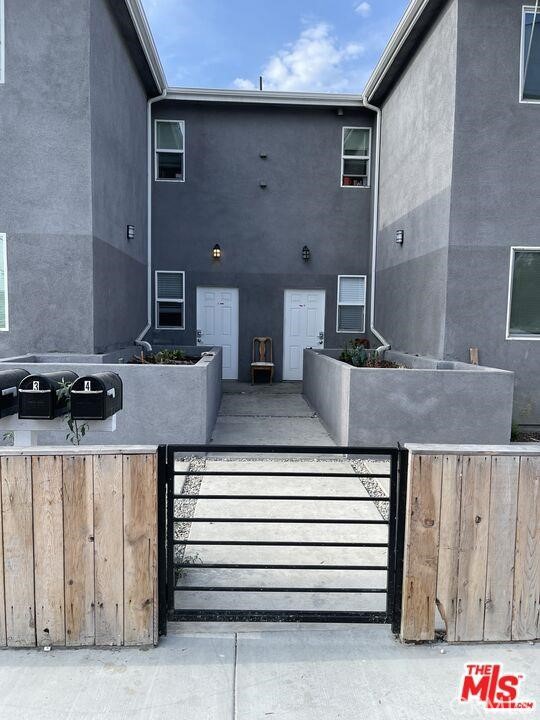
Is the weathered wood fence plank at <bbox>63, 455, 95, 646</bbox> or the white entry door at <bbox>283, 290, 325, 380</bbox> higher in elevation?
the white entry door at <bbox>283, 290, 325, 380</bbox>

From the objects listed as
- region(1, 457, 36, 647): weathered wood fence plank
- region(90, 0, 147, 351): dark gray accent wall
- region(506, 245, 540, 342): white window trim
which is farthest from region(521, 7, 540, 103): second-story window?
region(1, 457, 36, 647): weathered wood fence plank

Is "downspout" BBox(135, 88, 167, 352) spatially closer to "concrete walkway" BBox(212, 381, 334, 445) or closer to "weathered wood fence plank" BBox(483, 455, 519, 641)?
"concrete walkway" BBox(212, 381, 334, 445)

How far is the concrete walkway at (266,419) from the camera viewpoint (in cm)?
605

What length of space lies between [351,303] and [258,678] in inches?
350

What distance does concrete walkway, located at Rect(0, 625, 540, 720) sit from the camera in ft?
6.43

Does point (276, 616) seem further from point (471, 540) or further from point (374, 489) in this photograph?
point (374, 489)

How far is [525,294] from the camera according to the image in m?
6.59

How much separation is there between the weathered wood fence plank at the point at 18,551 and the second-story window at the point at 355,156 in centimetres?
957

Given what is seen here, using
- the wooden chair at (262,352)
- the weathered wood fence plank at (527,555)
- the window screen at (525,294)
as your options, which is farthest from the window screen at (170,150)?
the weathered wood fence plank at (527,555)

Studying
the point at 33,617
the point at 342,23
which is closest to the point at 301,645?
the point at 33,617

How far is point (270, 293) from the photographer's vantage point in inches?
410

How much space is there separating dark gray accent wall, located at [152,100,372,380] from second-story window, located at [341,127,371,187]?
0.45 ft

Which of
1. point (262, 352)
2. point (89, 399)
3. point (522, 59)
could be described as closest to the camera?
point (89, 399)

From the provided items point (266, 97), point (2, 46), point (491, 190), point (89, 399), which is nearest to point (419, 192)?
point (491, 190)
